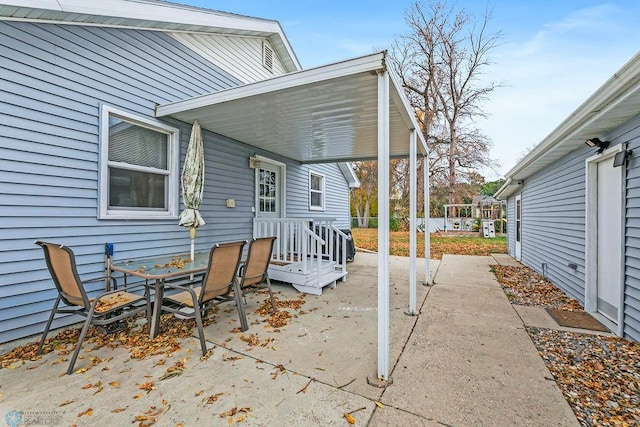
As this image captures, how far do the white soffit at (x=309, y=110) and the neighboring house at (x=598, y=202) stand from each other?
1955mm

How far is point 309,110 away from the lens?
396 centimetres

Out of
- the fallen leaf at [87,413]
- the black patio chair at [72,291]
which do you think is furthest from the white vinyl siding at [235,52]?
the fallen leaf at [87,413]

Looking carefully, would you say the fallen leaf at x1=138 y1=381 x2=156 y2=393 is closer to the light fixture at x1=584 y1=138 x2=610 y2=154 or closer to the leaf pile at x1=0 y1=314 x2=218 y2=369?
the leaf pile at x1=0 y1=314 x2=218 y2=369

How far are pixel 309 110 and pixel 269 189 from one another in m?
3.14

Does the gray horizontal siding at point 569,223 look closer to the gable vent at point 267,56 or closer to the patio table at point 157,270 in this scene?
the patio table at point 157,270

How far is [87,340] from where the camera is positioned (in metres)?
2.90

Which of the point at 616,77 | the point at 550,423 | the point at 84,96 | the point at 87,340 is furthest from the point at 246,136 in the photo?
the point at 550,423

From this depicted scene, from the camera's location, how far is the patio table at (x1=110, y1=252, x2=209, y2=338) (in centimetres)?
285

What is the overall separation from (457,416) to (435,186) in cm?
1888

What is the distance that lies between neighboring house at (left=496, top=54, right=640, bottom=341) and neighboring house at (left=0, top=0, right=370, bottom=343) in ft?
8.78

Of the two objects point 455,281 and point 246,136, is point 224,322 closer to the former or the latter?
point 246,136

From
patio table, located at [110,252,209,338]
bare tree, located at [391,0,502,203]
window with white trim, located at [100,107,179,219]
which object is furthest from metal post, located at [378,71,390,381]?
bare tree, located at [391,0,502,203]

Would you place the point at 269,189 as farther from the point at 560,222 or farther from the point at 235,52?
the point at 560,222

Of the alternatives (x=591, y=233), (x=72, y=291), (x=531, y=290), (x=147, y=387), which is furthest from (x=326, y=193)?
(x=147, y=387)
